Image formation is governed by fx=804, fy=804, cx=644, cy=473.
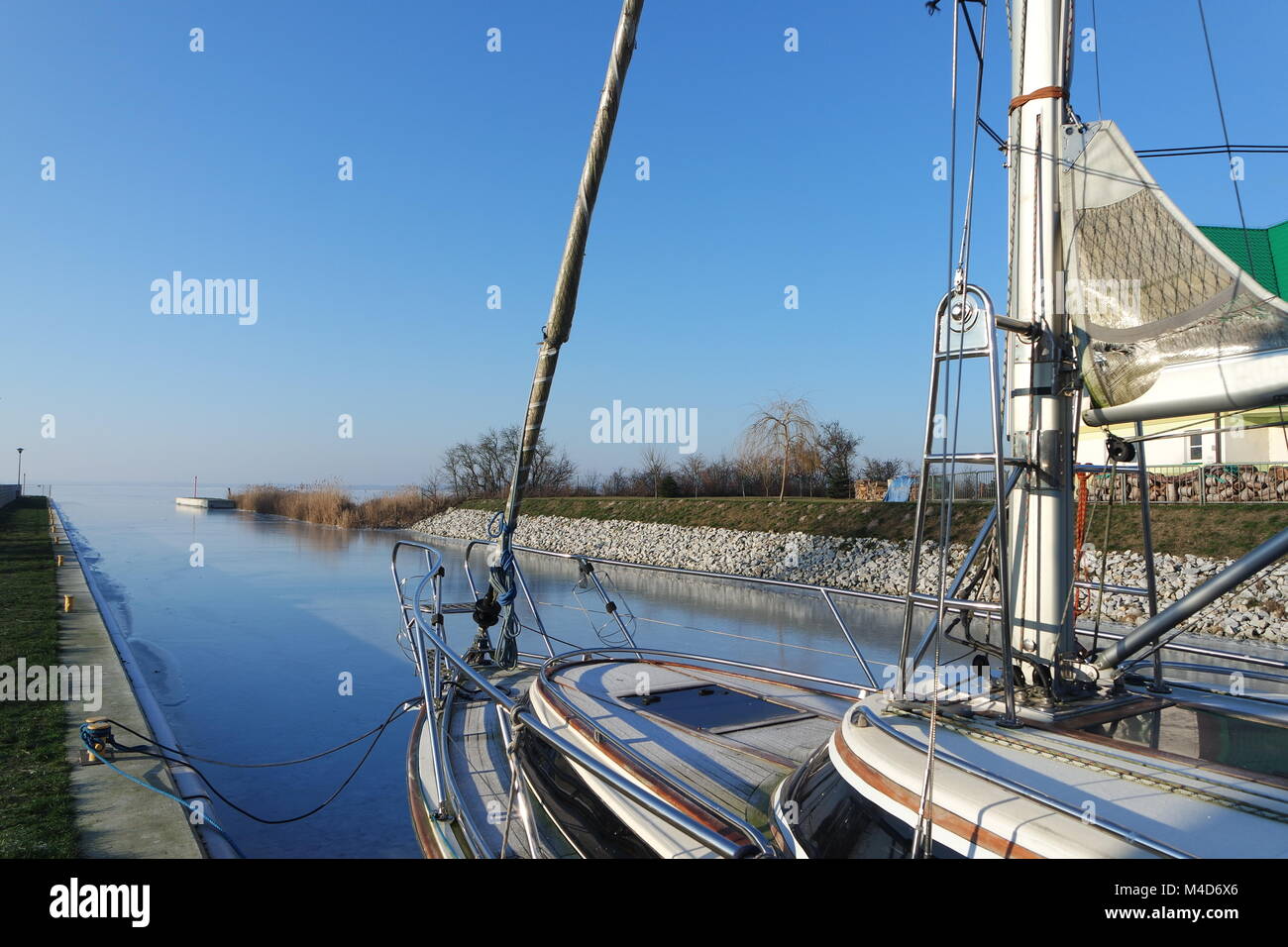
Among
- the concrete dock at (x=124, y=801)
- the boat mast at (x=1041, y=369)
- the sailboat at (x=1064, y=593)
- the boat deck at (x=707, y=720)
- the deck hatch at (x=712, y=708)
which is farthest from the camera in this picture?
the deck hatch at (x=712, y=708)

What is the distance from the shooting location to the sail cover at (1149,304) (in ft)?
8.85

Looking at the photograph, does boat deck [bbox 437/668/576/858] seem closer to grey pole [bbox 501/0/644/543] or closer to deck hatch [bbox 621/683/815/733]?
deck hatch [bbox 621/683/815/733]

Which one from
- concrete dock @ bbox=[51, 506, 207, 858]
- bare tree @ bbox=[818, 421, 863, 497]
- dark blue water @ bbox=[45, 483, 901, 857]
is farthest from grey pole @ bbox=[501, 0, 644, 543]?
bare tree @ bbox=[818, 421, 863, 497]

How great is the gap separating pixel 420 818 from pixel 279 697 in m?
5.07

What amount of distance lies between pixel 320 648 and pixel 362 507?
31880 mm

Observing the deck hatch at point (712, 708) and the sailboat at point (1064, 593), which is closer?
the sailboat at point (1064, 593)

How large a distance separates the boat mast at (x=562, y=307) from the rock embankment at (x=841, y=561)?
341cm

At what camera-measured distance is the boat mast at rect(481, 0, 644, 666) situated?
5574mm

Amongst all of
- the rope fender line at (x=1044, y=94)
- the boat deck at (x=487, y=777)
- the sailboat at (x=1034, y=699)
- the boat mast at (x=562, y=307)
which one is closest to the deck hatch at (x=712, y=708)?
the sailboat at (x=1034, y=699)

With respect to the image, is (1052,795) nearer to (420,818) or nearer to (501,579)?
(420,818)

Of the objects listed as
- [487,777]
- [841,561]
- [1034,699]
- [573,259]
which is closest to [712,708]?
[487,777]

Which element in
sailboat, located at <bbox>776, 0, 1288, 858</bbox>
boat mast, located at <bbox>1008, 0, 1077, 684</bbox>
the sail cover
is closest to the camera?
sailboat, located at <bbox>776, 0, 1288, 858</bbox>

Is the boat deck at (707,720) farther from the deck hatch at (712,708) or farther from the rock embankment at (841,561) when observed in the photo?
the rock embankment at (841,561)

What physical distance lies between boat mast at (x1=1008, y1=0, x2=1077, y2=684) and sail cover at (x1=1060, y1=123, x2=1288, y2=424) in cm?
7
